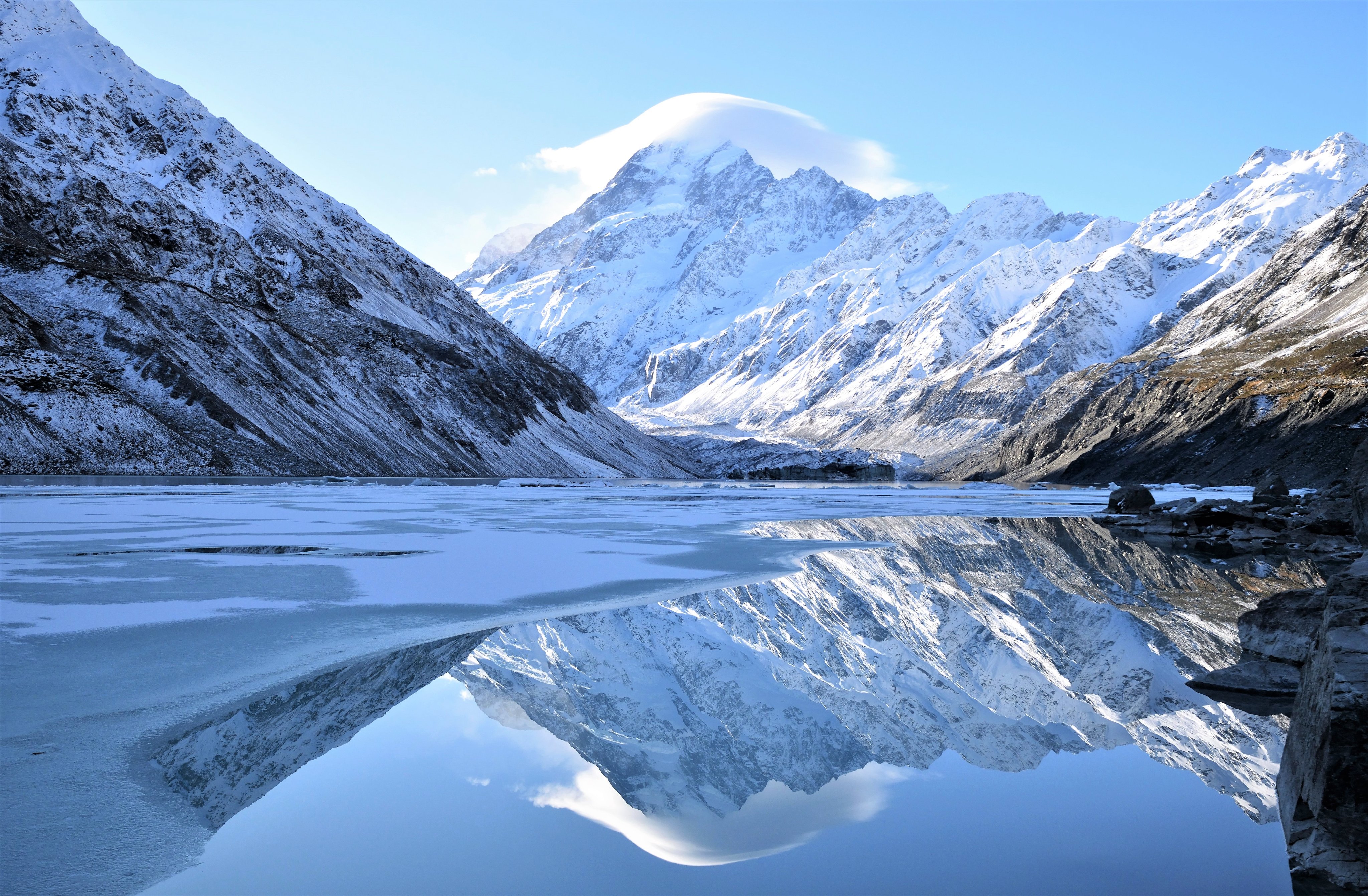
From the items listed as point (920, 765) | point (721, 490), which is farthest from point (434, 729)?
point (721, 490)

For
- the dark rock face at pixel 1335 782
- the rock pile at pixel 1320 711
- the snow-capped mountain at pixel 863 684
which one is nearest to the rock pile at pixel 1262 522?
the snow-capped mountain at pixel 863 684

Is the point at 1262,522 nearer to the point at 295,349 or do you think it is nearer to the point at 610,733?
the point at 610,733

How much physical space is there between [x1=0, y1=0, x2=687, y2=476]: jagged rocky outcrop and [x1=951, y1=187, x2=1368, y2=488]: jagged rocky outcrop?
2443 inches

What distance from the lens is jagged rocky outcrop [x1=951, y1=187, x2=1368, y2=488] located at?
278ft

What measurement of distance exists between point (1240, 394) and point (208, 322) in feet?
346

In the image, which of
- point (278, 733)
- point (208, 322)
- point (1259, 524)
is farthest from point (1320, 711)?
point (208, 322)

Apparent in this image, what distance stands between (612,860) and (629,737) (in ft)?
8.22

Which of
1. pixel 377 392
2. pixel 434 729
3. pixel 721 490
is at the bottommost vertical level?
pixel 434 729

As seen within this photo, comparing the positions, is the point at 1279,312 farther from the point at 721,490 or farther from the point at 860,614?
the point at 860,614

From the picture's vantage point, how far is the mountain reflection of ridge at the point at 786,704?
6836mm

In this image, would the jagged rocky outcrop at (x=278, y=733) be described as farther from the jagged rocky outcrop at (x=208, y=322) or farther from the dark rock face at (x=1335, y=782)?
the jagged rocky outcrop at (x=208, y=322)

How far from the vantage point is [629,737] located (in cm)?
827

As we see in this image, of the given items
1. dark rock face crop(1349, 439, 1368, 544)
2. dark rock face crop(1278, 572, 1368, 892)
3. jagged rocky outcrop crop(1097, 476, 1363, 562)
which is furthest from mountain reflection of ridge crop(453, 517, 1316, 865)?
jagged rocky outcrop crop(1097, 476, 1363, 562)

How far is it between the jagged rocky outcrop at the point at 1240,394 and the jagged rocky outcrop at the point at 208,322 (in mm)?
62056
